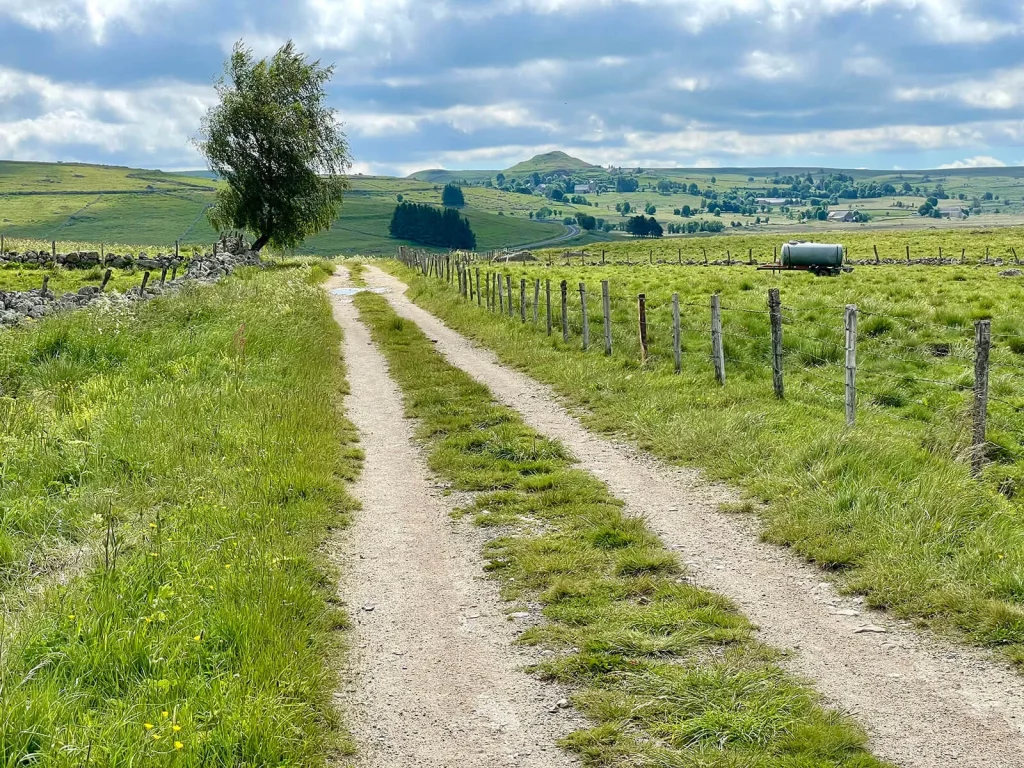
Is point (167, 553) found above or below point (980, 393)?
below

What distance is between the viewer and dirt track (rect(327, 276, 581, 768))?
5.20 m

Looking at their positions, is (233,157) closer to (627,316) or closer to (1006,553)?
(627,316)

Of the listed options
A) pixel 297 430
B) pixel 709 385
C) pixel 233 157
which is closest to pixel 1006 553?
pixel 709 385

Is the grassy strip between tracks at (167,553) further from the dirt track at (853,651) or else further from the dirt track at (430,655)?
the dirt track at (853,651)

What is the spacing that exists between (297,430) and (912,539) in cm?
811

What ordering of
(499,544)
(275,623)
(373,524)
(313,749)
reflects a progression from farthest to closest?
(373,524) → (499,544) → (275,623) → (313,749)

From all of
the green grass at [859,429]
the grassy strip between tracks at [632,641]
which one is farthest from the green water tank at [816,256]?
the grassy strip between tracks at [632,641]

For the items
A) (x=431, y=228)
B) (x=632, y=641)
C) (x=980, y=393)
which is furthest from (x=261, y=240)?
(x=431, y=228)

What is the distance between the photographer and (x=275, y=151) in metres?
53.5

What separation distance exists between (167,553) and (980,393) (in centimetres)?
907

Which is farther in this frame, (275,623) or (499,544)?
(499,544)

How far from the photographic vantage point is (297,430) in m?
12.2

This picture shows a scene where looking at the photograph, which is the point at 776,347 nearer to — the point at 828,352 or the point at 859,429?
the point at 859,429

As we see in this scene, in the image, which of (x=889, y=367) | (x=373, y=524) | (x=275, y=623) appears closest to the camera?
(x=275, y=623)
